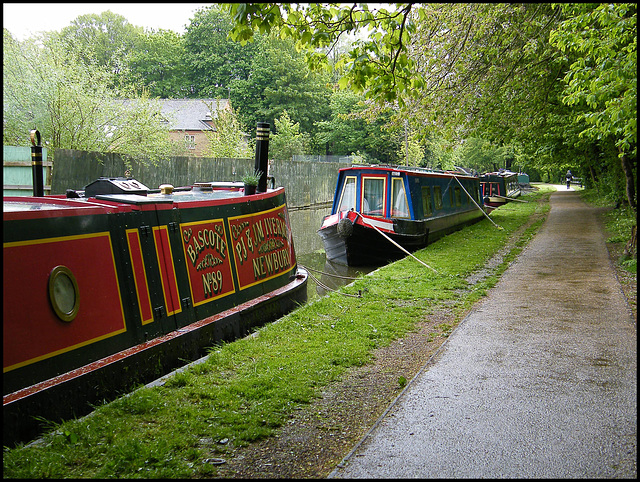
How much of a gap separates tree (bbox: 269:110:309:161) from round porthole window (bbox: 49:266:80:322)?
31560mm

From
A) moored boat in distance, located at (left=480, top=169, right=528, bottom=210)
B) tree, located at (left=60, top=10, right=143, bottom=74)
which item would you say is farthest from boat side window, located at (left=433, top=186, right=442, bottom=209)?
tree, located at (left=60, top=10, right=143, bottom=74)

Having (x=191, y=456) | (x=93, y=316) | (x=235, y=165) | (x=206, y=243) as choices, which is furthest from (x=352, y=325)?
(x=235, y=165)

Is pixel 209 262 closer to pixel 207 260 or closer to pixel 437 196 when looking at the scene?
pixel 207 260

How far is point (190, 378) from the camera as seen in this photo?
486cm

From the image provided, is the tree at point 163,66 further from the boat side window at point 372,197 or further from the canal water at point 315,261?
the boat side window at point 372,197

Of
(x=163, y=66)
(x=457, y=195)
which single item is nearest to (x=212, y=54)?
(x=163, y=66)

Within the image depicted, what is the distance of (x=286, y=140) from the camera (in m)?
36.4

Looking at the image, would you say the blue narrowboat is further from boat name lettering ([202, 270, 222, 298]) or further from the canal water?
boat name lettering ([202, 270, 222, 298])

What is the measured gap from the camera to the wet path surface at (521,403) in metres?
3.28

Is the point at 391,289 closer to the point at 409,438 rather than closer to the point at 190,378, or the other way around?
the point at 190,378

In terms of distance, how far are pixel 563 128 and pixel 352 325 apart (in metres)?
10.5

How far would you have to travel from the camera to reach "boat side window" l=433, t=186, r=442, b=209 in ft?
55.7

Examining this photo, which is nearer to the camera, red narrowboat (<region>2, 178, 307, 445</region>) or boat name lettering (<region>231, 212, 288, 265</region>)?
red narrowboat (<region>2, 178, 307, 445</region>)

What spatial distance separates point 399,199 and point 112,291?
10903 millimetres
